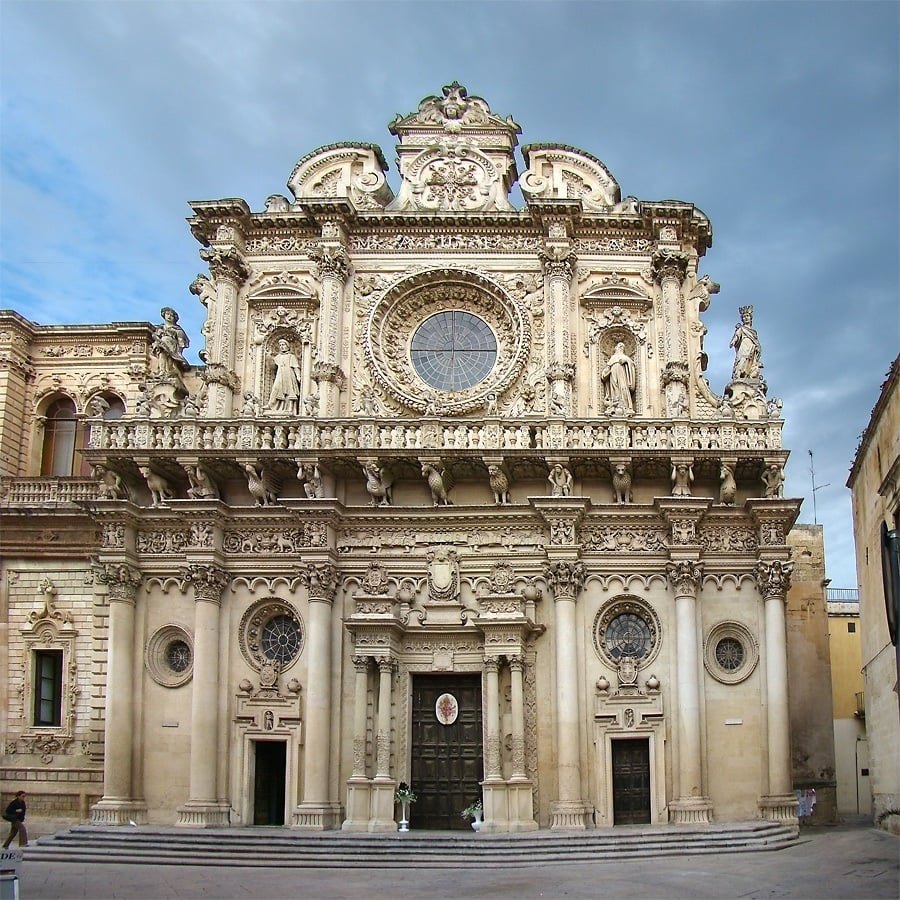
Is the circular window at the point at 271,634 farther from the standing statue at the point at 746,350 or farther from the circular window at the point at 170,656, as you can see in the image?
the standing statue at the point at 746,350

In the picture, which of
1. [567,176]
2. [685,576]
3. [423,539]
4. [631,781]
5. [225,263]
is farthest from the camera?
[567,176]

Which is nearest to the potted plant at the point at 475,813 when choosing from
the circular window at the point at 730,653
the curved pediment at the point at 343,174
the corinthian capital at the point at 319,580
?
the corinthian capital at the point at 319,580

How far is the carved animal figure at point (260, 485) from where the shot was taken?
81.9ft

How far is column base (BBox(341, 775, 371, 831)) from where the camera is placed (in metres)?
23.1

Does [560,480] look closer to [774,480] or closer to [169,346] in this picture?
[774,480]

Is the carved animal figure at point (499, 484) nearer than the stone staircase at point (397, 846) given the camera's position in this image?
No

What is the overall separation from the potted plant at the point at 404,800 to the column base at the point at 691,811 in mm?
5486

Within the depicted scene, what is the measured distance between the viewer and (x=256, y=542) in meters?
25.4

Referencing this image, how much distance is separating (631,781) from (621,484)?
6434 millimetres

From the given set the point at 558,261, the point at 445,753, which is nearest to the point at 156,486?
the point at 445,753

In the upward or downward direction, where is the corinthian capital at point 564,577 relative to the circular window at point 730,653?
upward

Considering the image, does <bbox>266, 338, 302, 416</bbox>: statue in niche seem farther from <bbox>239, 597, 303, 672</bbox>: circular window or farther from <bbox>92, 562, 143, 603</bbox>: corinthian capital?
<bbox>92, 562, 143, 603</bbox>: corinthian capital

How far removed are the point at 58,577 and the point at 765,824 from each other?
56.1 feet

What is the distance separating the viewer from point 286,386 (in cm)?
2655
